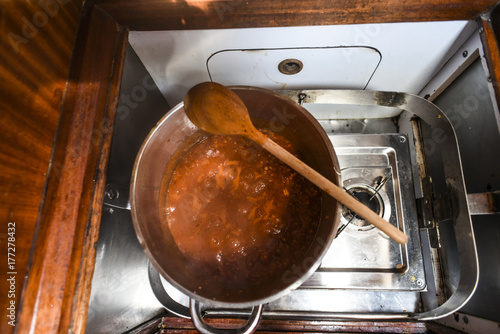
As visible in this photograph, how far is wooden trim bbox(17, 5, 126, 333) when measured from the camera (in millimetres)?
593

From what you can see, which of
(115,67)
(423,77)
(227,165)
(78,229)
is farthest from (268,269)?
(423,77)

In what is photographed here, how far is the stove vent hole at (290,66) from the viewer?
1.00 metres

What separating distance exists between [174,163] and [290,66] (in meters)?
0.57

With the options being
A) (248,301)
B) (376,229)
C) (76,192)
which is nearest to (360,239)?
(376,229)

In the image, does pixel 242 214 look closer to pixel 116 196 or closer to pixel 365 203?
pixel 116 196

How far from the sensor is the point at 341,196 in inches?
27.9

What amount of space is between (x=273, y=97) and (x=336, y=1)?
0.31 metres

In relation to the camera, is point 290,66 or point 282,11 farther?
point 290,66

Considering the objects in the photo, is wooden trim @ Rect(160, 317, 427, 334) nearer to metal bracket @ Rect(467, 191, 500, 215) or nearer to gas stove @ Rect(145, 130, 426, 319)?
gas stove @ Rect(145, 130, 426, 319)

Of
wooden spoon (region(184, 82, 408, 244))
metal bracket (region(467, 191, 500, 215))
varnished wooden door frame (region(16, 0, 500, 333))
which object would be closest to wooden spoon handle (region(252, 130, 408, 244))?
wooden spoon (region(184, 82, 408, 244))

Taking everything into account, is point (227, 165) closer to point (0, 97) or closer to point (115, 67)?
point (115, 67)

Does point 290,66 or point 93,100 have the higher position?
point 290,66

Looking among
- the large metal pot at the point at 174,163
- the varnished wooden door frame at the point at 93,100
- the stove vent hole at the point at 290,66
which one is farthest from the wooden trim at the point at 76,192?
the stove vent hole at the point at 290,66

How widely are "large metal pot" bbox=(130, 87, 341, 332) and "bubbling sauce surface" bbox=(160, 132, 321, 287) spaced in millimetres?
37
